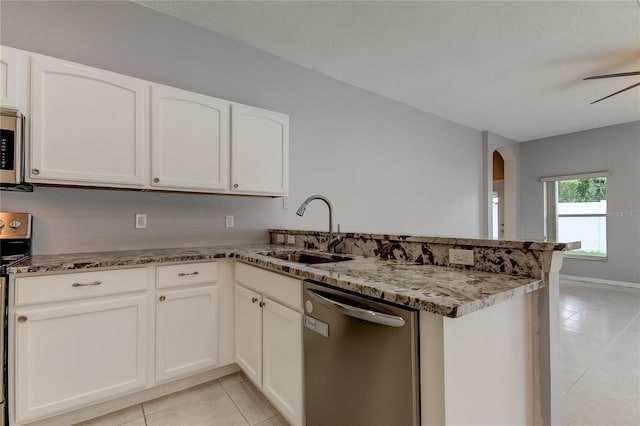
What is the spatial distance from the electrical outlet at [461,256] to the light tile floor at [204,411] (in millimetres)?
1324

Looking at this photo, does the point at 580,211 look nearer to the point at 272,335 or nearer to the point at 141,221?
the point at 272,335

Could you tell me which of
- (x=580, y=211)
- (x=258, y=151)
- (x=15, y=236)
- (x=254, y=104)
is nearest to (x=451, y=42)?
(x=254, y=104)

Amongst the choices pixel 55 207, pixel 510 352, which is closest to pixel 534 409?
pixel 510 352

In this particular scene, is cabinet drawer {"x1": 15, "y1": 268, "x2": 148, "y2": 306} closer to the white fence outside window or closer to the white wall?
the white wall

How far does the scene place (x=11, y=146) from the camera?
64.4 inches

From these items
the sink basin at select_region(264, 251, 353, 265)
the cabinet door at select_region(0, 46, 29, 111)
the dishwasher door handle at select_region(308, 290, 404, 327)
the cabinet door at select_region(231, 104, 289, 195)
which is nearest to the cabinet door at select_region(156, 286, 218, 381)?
the sink basin at select_region(264, 251, 353, 265)

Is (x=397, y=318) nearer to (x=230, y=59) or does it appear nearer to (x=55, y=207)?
(x=55, y=207)

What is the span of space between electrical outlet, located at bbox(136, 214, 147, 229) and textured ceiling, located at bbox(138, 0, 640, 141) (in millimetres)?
1644

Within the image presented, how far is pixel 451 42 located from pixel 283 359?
2997 millimetres

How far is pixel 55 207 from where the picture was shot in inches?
81.0

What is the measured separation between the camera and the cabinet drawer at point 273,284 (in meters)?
1.54

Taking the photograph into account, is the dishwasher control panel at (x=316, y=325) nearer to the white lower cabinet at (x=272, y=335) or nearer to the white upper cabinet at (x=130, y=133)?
the white lower cabinet at (x=272, y=335)

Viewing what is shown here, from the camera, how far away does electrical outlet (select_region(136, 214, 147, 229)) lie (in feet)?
7.70

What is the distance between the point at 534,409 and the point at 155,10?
3.51 meters
